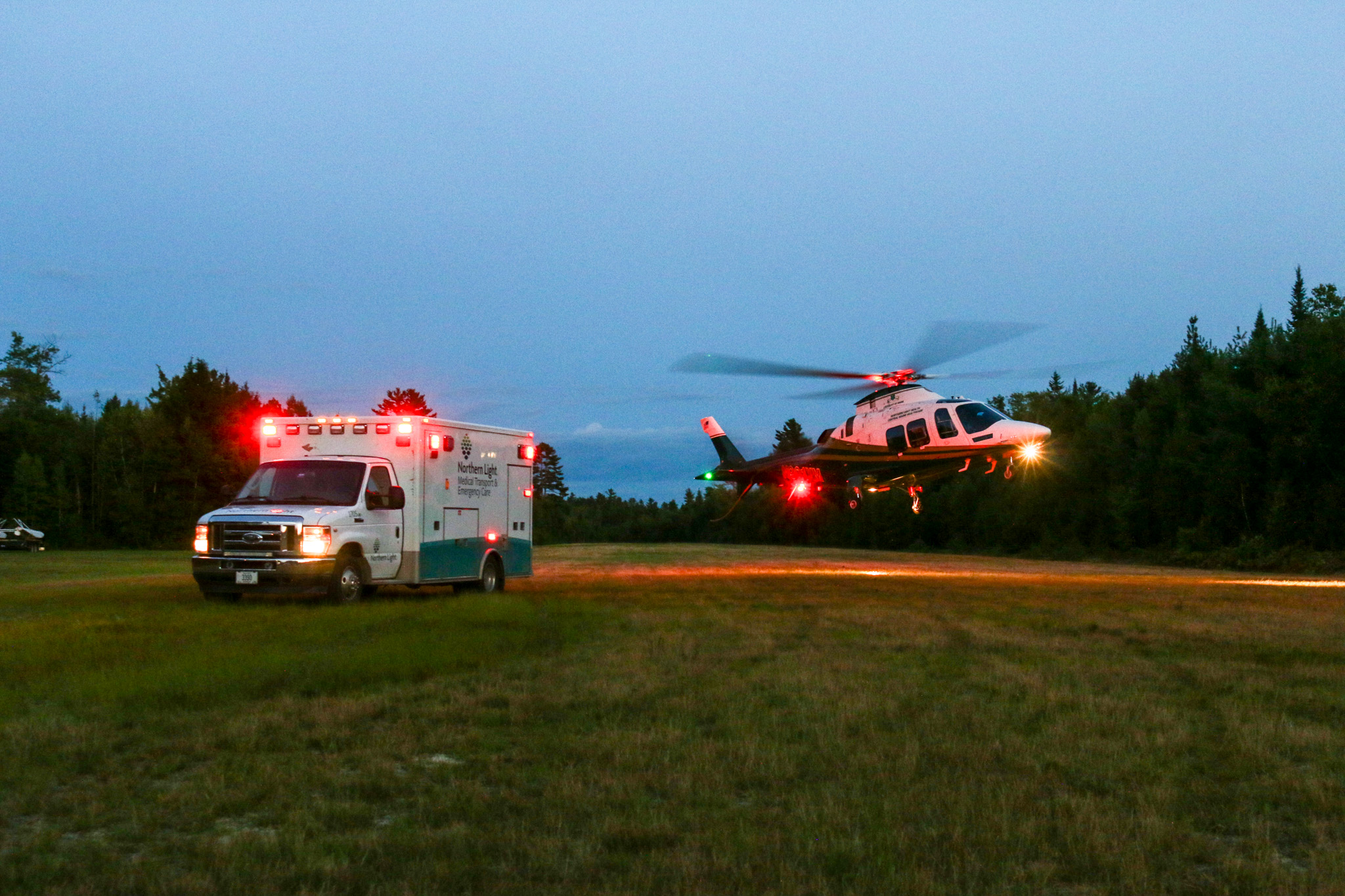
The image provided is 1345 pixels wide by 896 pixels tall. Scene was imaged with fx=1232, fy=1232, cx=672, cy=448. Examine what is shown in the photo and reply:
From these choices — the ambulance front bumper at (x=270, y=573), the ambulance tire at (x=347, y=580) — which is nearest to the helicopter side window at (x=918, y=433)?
the ambulance tire at (x=347, y=580)

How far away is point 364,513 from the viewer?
19.2 meters

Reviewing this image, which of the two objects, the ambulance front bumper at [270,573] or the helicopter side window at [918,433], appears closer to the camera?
the ambulance front bumper at [270,573]

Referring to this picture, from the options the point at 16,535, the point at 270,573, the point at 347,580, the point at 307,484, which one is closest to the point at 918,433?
the point at 307,484

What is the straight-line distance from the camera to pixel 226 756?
23.7 feet

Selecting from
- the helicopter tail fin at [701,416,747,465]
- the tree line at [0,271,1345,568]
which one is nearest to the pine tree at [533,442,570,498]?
the tree line at [0,271,1345,568]

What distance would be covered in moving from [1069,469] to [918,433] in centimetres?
4724

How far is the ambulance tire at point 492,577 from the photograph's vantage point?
73.2 ft

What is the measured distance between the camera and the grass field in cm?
511

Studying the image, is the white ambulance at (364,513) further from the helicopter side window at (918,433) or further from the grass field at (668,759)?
the helicopter side window at (918,433)

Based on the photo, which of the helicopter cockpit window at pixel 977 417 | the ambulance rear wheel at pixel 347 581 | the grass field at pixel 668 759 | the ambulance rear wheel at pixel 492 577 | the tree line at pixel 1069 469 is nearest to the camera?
the grass field at pixel 668 759

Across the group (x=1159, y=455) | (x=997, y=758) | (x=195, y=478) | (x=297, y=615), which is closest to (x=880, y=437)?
(x=297, y=615)

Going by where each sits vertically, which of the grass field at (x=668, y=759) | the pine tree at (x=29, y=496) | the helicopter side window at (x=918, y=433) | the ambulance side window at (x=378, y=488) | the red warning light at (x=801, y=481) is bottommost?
the grass field at (x=668, y=759)

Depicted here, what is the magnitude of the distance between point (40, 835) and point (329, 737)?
8.01ft

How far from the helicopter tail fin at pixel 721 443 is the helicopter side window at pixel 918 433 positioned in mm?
10185
